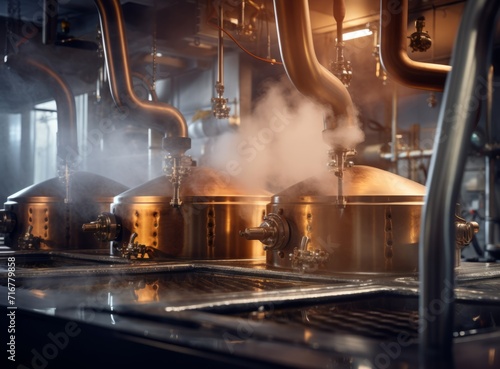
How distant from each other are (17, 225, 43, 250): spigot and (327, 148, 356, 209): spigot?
1678mm

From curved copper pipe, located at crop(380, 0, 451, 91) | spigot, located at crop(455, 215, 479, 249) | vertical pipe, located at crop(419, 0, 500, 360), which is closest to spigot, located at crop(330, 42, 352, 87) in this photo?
curved copper pipe, located at crop(380, 0, 451, 91)

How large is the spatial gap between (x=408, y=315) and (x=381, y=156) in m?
5.53

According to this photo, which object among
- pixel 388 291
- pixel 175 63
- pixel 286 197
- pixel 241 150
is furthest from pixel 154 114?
pixel 175 63

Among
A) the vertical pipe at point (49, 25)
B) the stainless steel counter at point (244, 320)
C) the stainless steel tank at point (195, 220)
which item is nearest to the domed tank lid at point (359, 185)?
the stainless steel counter at point (244, 320)

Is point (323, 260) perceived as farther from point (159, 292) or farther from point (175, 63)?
point (175, 63)

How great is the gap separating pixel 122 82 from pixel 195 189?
2.47ft

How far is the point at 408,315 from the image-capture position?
1314mm

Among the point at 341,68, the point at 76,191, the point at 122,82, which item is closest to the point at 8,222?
the point at 76,191

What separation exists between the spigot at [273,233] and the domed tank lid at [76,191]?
1.34m

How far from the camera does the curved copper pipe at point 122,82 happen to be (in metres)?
3.01

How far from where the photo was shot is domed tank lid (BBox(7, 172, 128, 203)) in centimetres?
332

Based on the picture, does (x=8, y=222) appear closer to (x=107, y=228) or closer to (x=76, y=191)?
(x=76, y=191)

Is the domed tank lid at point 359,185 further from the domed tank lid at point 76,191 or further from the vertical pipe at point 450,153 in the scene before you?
the domed tank lid at point 76,191

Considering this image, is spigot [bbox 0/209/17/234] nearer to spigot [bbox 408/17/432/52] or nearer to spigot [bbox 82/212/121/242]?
spigot [bbox 82/212/121/242]
